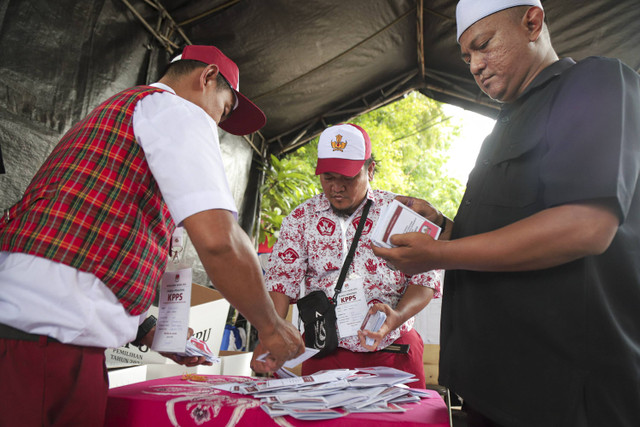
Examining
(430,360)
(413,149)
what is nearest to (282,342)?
(430,360)

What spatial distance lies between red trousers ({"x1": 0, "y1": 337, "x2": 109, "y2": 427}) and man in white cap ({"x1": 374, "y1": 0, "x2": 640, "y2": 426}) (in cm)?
78


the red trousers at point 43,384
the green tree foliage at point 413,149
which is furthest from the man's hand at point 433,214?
the green tree foliage at point 413,149

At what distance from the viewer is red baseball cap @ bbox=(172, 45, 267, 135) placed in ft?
5.21

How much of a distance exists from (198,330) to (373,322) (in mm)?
1526

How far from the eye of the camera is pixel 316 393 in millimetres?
1177

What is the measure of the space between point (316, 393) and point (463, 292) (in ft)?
1.56

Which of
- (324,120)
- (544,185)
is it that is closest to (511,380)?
(544,185)

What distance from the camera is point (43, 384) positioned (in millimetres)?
986

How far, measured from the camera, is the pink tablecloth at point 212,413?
1.04m

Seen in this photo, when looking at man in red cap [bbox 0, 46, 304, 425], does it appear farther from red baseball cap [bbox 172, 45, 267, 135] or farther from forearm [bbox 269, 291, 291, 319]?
forearm [bbox 269, 291, 291, 319]

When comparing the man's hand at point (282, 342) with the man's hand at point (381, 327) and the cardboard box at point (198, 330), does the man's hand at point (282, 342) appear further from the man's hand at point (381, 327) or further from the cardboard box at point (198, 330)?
the cardboard box at point (198, 330)

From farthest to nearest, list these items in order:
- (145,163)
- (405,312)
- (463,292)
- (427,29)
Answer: (427,29) < (405,312) < (145,163) < (463,292)

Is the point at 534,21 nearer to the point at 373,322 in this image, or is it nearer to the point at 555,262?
the point at 555,262

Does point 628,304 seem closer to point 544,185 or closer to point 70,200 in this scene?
point 544,185
